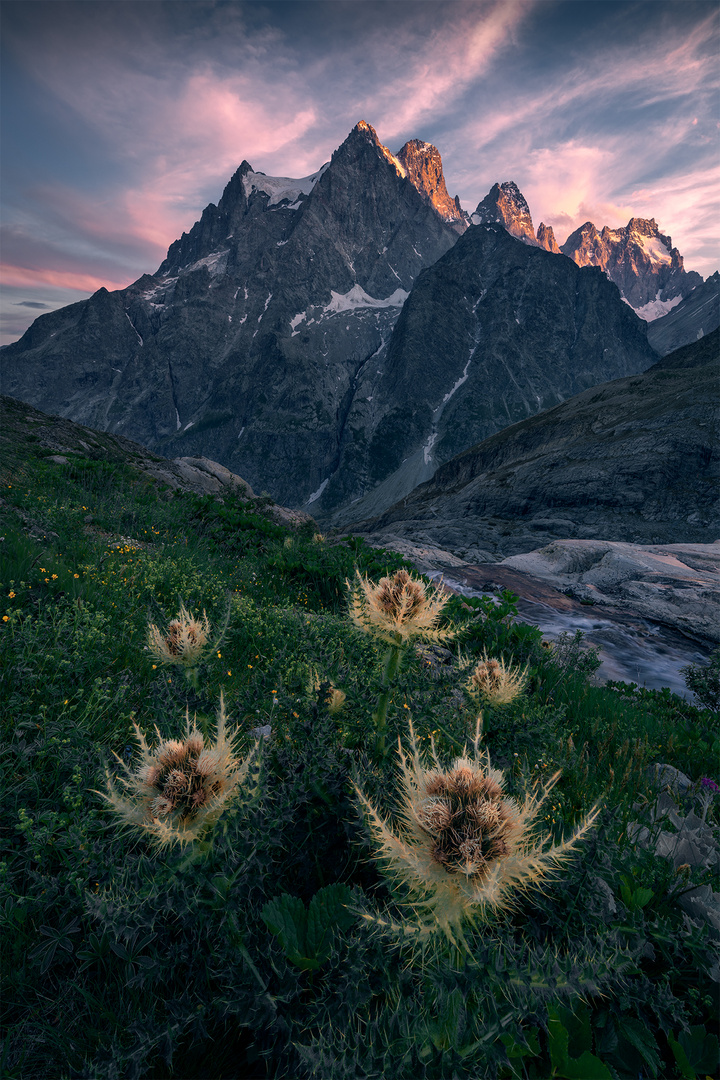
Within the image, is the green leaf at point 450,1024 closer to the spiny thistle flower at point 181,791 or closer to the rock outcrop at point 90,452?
the spiny thistle flower at point 181,791

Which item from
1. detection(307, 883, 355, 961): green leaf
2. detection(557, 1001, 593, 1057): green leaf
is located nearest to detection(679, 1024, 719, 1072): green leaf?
detection(557, 1001, 593, 1057): green leaf

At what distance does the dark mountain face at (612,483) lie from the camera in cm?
4328

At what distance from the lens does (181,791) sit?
5.92ft

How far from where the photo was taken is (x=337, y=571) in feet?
28.0

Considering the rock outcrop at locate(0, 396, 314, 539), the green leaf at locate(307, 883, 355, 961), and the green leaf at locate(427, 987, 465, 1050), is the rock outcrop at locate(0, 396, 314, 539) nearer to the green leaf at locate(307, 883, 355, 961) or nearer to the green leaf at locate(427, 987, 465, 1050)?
the green leaf at locate(307, 883, 355, 961)

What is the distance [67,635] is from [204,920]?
9.80 ft

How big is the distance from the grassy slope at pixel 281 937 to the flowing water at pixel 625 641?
5.33 m

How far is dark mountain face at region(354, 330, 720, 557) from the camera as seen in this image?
43.3 m

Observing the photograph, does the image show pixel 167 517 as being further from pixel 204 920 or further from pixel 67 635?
pixel 204 920

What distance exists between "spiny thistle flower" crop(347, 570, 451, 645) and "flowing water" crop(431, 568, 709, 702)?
23.1 ft

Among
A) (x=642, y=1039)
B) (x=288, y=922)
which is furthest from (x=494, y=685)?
(x=288, y=922)

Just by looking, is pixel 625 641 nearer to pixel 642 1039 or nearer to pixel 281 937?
pixel 642 1039

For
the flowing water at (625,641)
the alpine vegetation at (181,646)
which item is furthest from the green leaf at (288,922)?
the flowing water at (625,641)

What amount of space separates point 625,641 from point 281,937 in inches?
424
